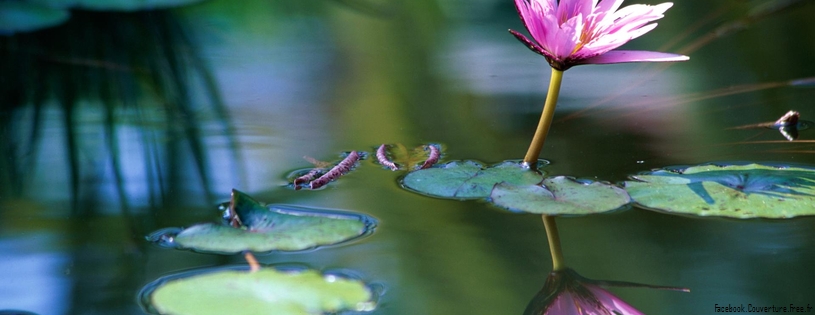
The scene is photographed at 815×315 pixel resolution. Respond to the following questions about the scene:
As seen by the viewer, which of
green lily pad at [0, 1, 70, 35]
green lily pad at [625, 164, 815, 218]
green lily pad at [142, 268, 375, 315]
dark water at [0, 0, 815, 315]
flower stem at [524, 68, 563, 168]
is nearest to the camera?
green lily pad at [142, 268, 375, 315]

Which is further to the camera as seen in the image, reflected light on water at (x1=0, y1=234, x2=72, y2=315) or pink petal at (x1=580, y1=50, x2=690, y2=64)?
pink petal at (x1=580, y1=50, x2=690, y2=64)

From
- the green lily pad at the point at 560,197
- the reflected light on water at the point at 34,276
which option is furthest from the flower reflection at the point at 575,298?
the reflected light on water at the point at 34,276

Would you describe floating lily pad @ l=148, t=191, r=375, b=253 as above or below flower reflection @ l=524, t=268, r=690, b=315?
above

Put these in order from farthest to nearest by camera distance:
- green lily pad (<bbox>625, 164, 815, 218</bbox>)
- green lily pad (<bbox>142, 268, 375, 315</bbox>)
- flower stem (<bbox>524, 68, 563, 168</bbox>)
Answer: flower stem (<bbox>524, 68, 563, 168</bbox>)
green lily pad (<bbox>625, 164, 815, 218</bbox>)
green lily pad (<bbox>142, 268, 375, 315</bbox>)

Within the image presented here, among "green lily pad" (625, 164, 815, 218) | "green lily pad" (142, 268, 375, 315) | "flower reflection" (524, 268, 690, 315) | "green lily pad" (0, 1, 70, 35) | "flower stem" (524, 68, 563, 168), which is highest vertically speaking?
"green lily pad" (0, 1, 70, 35)

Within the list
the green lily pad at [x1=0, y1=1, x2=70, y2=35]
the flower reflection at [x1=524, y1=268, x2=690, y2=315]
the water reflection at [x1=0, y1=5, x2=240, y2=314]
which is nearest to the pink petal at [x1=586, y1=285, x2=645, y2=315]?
the flower reflection at [x1=524, y1=268, x2=690, y2=315]

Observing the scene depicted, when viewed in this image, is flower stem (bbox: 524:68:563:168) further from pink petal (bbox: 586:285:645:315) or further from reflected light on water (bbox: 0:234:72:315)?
reflected light on water (bbox: 0:234:72:315)
